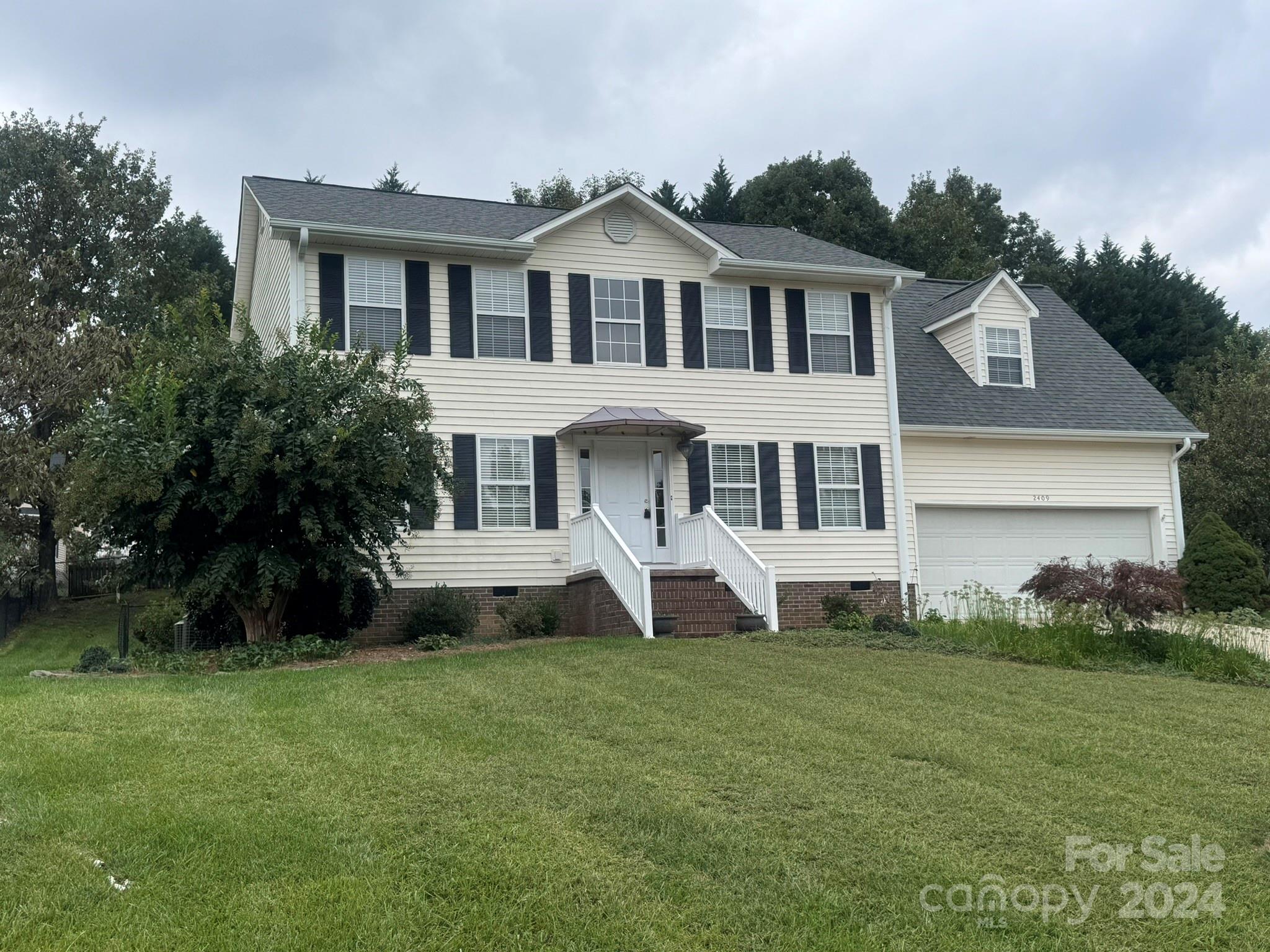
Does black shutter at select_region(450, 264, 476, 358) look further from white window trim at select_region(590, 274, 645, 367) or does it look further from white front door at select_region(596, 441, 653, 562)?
white front door at select_region(596, 441, 653, 562)

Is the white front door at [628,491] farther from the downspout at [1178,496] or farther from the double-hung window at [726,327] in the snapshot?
the downspout at [1178,496]

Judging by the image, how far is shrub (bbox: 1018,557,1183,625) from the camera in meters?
12.9

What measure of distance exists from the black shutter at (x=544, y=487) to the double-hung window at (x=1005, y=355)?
8.47 meters

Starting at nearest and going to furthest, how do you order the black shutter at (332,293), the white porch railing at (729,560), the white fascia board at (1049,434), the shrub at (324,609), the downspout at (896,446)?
the shrub at (324,609)
the white porch railing at (729,560)
the black shutter at (332,293)
the downspout at (896,446)
the white fascia board at (1049,434)

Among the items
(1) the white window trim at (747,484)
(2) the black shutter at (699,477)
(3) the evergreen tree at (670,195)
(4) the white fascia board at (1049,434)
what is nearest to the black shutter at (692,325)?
(1) the white window trim at (747,484)

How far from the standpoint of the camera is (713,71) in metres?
16.2

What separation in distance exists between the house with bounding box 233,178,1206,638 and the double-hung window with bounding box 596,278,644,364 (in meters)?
0.03

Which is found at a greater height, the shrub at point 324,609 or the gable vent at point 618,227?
the gable vent at point 618,227

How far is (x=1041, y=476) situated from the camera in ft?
63.9

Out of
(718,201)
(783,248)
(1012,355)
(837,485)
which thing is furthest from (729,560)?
(718,201)

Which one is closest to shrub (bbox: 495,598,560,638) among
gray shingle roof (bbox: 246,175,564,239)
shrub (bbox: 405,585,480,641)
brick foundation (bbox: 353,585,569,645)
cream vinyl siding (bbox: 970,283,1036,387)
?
brick foundation (bbox: 353,585,569,645)

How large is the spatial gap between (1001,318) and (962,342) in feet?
2.57

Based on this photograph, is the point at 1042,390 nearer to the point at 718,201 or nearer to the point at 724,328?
the point at 724,328

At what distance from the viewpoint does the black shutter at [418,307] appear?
645 inches
